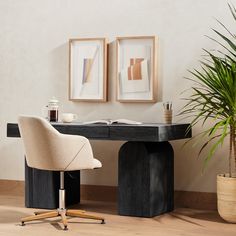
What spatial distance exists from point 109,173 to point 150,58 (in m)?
1.12

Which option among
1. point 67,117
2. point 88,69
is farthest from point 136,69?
point 67,117

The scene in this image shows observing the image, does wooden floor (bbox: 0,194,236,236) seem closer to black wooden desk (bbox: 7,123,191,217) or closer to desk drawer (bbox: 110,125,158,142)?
black wooden desk (bbox: 7,123,191,217)

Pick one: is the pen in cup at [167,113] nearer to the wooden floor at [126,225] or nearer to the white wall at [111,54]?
the white wall at [111,54]

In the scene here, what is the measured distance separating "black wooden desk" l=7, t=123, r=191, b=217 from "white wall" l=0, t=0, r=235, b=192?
44cm

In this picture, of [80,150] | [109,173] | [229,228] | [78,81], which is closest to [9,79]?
[78,81]

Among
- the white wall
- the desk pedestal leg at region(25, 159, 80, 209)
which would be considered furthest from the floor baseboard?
the desk pedestal leg at region(25, 159, 80, 209)

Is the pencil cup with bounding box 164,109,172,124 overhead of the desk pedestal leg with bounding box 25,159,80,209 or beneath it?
overhead

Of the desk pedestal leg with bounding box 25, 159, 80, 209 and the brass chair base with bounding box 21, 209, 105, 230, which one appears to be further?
the desk pedestal leg with bounding box 25, 159, 80, 209

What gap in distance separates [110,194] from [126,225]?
108 centimetres

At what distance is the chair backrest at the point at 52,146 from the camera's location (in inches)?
183

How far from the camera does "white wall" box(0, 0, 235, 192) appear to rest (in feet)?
18.3

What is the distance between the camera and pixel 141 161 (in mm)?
5109

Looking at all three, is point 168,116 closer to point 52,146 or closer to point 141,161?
point 141,161

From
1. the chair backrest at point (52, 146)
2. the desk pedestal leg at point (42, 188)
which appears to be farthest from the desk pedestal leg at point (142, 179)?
the desk pedestal leg at point (42, 188)
